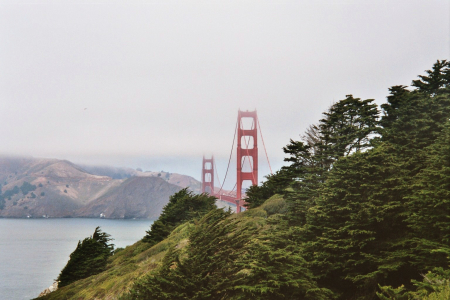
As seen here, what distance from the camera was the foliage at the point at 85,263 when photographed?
2914 centimetres

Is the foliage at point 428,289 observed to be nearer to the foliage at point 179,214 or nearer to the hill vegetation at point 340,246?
the hill vegetation at point 340,246

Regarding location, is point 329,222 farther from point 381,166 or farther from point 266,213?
point 266,213

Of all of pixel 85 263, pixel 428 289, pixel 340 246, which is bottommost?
pixel 85 263

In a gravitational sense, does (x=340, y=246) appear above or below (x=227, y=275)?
above

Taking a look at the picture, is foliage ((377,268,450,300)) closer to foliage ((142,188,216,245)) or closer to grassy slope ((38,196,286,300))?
grassy slope ((38,196,286,300))

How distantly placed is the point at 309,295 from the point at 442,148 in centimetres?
758

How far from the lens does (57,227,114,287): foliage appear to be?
29141mm

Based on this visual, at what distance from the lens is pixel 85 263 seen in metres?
29.9

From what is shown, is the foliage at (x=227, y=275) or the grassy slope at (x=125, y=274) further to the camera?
the grassy slope at (x=125, y=274)

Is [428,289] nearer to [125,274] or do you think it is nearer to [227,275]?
[227,275]

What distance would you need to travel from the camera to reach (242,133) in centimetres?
6788

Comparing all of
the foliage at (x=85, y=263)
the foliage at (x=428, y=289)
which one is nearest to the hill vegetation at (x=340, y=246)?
the foliage at (x=428, y=289)

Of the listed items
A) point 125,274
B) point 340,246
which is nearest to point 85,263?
point 125,274

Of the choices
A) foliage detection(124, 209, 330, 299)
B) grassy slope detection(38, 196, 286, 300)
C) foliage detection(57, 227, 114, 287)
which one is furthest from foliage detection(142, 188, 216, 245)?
foliage detection(124, 209, 330, 299)
